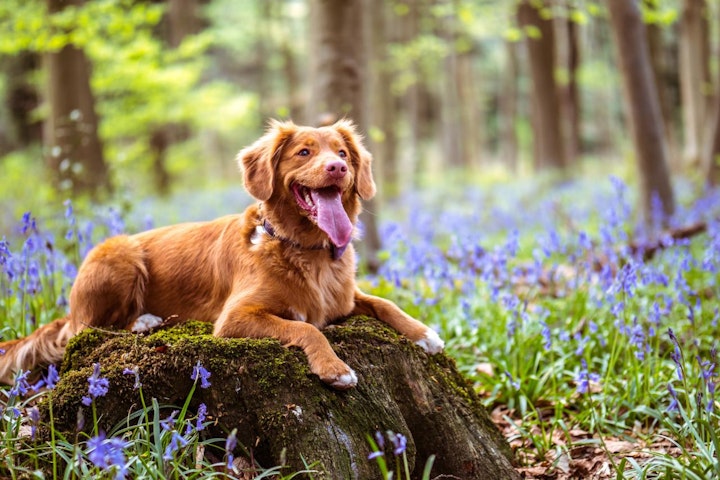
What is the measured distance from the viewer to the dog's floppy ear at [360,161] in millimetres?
3658

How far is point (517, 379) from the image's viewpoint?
13.2 ft

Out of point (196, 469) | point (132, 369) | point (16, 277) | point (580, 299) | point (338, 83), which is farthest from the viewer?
point (338, 83)

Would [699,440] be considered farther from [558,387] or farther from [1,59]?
[1,59]

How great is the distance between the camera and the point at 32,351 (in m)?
3.49

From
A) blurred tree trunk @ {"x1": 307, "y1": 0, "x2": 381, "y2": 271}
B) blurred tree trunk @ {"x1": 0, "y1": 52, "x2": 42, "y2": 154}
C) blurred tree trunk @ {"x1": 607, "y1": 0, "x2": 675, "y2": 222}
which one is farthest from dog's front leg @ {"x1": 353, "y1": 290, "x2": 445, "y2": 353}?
blurred tree trunk @ {"x1": 0, "y1": 52, "x2": 42, "y2": 154}

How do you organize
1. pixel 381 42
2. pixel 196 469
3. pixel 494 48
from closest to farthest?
pixel 196 469
pixel 381 42
pixel 494 48

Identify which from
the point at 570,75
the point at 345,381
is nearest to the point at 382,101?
the point at 570,75

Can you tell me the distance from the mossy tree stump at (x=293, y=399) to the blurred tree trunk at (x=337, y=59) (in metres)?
4.15

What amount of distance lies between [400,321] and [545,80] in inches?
571

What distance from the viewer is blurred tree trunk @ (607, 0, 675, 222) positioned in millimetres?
7836

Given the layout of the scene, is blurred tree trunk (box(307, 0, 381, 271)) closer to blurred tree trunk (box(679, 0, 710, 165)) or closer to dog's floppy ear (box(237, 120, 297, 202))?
dog's floppy ear (box(237, 120, 297, 202))

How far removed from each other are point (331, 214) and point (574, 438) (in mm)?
1924

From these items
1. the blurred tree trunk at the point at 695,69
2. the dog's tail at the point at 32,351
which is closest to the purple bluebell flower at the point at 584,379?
the dog's tail at the point at 32,351

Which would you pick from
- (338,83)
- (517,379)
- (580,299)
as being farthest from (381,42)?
(517,379)
